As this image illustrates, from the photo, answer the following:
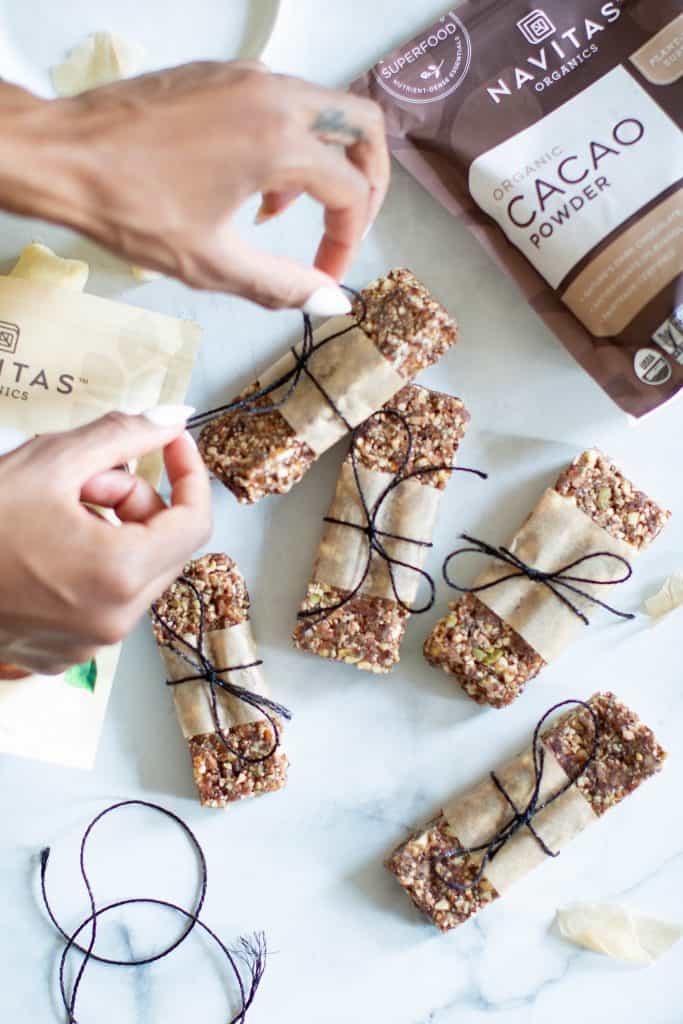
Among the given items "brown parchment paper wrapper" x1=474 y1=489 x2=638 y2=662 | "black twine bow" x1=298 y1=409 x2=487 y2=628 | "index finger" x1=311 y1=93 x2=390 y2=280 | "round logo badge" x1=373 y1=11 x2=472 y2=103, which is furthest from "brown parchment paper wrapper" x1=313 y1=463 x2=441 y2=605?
"round logo badge" x1=373 y1=11 x2=472 y2=103

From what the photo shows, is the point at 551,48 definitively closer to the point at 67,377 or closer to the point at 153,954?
the point at 67,377

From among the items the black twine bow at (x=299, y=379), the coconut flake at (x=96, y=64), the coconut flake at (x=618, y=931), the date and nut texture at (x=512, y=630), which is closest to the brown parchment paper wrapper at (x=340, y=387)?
the black twine bow at (x=299, y=379)

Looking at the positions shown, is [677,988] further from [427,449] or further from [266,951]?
[427,449]

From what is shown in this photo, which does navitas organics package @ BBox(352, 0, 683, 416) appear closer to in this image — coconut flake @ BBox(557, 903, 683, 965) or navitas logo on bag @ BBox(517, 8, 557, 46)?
navitas logo on bag @ BBox(517, 8, 557, 46)

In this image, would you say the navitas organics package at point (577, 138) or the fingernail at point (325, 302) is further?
the navitas organics package at point (577, 138)

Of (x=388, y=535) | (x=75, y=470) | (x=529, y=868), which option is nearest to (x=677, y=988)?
(x=529, y=868)

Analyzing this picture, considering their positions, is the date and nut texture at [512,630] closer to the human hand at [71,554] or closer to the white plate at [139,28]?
the human hand at [71,554]
